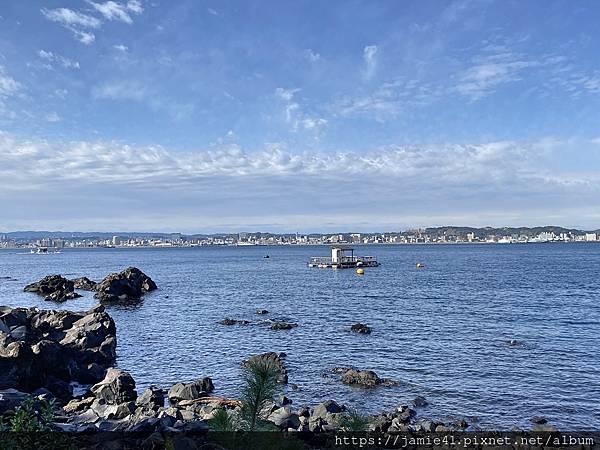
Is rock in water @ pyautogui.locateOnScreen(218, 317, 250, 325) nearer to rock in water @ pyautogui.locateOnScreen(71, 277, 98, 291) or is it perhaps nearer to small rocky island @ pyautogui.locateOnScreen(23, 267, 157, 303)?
small rocky island @ pyautogui.locateOnScreen(23, 267, 157, 303)

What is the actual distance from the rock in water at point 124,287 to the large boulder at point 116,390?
1998 inches

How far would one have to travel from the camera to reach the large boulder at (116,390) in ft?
74.9

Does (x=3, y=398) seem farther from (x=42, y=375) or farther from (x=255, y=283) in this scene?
(x=255, y=283)

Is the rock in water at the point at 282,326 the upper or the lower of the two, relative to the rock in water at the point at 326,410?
lower

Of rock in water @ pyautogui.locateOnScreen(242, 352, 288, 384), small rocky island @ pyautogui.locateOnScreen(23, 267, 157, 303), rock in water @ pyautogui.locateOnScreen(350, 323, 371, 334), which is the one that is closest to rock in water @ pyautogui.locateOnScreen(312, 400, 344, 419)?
rock in water @ pyautogui.locateOnScreen(242, 352, 288, 384)

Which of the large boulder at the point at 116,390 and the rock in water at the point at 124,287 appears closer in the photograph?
the large boulder at the point at 116,390

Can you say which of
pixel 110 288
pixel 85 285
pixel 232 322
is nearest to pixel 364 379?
pixel 232 322

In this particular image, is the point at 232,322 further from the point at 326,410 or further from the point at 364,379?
the point at 326,410

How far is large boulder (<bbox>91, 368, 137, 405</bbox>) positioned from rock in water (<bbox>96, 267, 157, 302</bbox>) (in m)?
50.8

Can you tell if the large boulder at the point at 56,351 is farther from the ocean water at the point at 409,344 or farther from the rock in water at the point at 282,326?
the rock in water at the point at 282,326

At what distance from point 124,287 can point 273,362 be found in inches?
2890

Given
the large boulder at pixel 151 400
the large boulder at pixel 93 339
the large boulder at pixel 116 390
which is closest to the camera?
the large boulder at pixel 151 400

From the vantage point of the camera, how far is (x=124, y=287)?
249ft

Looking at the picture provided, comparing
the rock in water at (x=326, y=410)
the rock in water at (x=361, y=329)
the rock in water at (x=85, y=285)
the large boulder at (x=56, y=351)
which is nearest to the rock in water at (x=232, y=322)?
the rock in water at (x=361, y=329)
